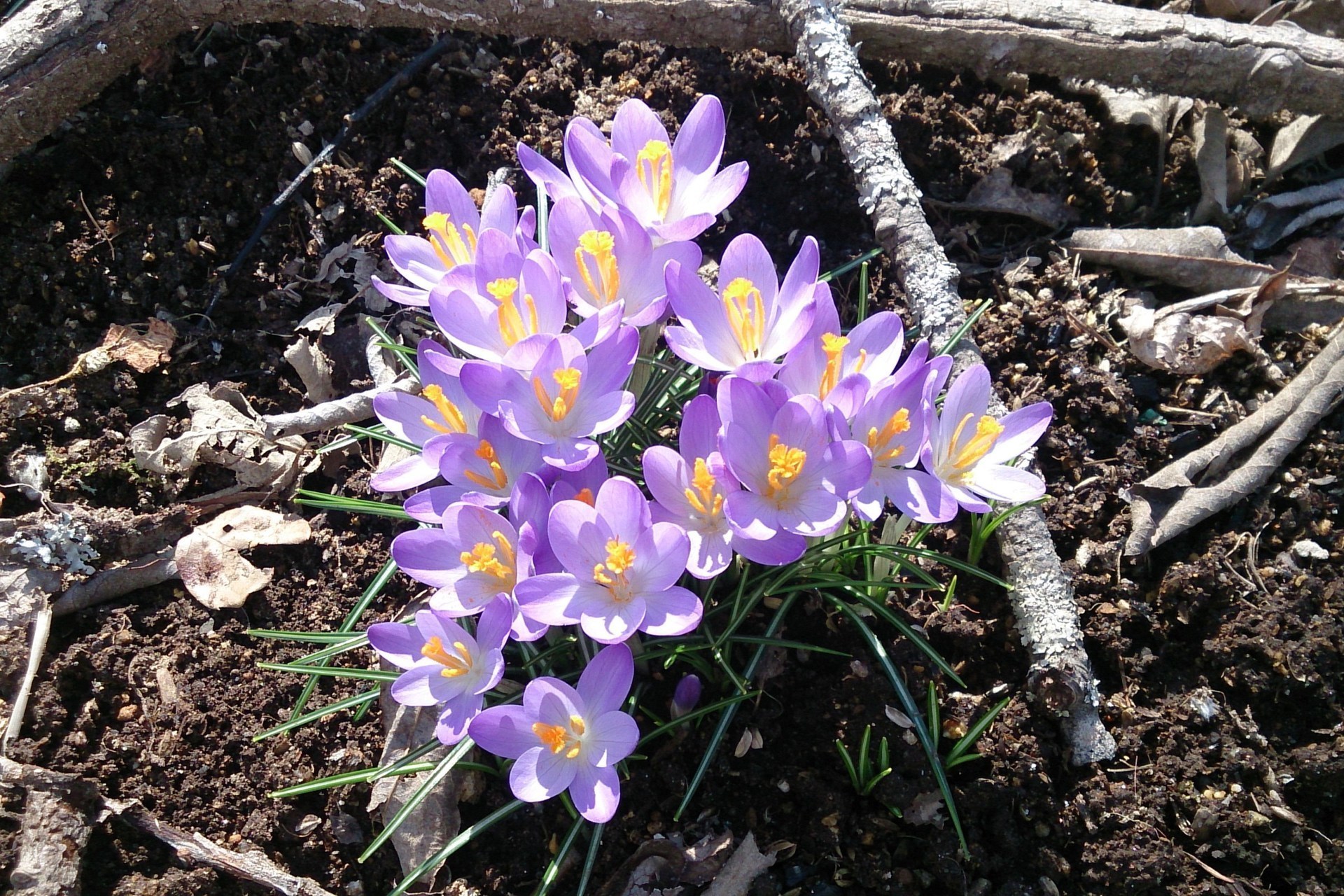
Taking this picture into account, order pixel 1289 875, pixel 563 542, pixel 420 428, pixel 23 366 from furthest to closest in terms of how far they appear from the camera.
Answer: pixel 23 366
pixel 1289 875
pixel 420 428
pixel 563 542

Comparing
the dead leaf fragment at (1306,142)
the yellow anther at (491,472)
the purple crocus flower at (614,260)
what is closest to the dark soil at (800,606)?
the dead leaf fragment at (1306,142)

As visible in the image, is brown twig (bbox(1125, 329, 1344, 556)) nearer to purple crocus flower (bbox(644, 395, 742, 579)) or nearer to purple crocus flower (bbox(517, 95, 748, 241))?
purple crocus flower (bbox(644, 395, 742, 579))

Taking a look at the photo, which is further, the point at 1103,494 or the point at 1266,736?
the point at 1103,494

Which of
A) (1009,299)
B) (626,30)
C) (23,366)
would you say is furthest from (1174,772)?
(23,366)

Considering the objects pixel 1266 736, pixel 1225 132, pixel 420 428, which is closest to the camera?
pixel 420 428

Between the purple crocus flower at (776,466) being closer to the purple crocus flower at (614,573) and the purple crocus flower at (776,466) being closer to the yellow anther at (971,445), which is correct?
the purple crocus flower at (614,573)

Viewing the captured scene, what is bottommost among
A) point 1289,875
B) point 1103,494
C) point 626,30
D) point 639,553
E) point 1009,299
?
point 1289,875

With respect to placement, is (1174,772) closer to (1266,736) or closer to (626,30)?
(1266,736)
